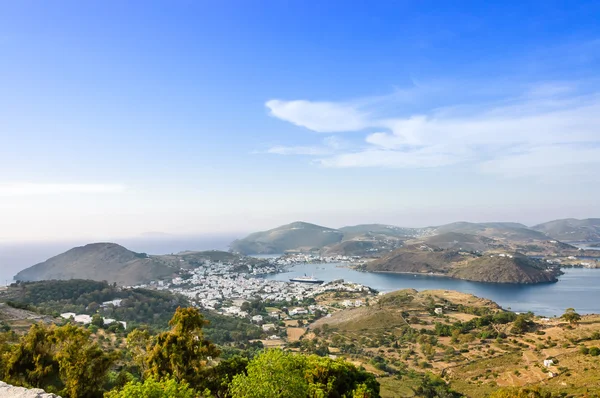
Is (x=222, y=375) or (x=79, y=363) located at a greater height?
(x=79, y=363)

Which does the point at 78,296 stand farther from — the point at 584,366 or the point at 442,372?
the point at 584,366

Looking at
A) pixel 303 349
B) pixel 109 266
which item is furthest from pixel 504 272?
pixel 109 266

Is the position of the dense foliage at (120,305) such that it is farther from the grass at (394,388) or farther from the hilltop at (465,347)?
the grass at (394,388)

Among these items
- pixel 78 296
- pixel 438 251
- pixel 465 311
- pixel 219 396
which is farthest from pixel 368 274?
pixel 219 396

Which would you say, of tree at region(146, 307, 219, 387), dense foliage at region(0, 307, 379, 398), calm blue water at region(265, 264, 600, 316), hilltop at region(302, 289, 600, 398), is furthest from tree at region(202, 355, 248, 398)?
calm blue water at region(265, 264, 600, 316)

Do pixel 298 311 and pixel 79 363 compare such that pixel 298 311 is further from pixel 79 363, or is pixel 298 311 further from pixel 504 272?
pixel 504 272

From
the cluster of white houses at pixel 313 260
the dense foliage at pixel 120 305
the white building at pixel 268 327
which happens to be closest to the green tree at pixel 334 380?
the dense foliage at pixel 120 305

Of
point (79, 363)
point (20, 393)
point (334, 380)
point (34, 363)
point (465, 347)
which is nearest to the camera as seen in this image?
point (20, 393)
